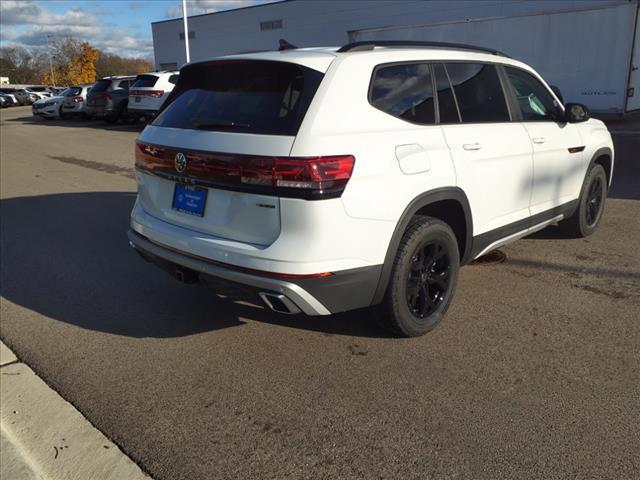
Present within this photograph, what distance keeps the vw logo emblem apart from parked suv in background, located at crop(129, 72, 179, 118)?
16.4 meters

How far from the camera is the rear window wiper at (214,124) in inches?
129

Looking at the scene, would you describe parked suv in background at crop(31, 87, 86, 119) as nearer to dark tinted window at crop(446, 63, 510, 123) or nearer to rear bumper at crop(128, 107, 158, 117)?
rear bumper at crop(128, 107, 158, 117)

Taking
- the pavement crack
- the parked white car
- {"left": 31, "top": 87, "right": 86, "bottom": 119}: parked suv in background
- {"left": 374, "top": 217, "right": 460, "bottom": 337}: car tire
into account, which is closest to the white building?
{"left": 31, "top": 87, "right": 86, "bottom": 119}: parked suv in background

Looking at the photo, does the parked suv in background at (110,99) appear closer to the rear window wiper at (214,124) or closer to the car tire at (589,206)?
the car tire at (589,206)

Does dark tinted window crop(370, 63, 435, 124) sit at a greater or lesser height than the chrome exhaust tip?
greater

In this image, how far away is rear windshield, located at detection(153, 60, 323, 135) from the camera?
3203 mm

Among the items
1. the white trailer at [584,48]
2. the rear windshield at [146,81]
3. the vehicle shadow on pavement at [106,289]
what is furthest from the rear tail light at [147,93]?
the vehicle shadow on pavement at [106,289]

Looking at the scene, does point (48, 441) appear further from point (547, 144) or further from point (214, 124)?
point (547, 144)

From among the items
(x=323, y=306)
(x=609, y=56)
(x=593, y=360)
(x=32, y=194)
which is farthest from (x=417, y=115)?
(x=609, y=56)

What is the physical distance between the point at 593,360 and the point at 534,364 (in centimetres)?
37

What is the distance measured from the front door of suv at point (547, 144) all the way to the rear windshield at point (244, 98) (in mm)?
2153

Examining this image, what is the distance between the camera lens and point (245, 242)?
3.21 meters

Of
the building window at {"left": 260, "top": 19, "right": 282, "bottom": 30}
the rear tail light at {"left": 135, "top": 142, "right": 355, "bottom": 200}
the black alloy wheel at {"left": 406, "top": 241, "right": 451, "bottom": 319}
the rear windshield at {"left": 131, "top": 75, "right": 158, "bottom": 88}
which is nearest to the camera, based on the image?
the rear tail light at {"left": 135, "top": 142, "right": 355, "bottom": 200}

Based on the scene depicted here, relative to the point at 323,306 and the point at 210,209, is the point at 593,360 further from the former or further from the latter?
the point at 210,209
